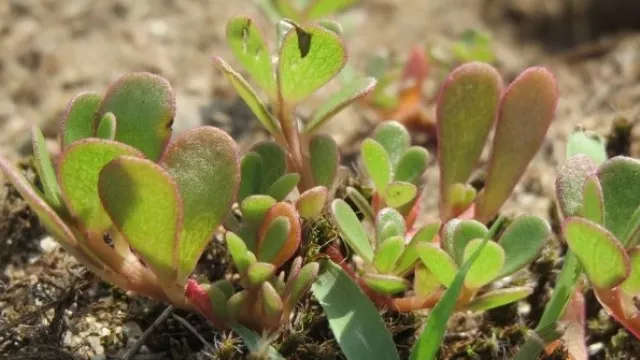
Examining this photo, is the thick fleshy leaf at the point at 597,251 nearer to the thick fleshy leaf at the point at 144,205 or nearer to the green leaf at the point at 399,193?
the green leaf at the point at 399,193

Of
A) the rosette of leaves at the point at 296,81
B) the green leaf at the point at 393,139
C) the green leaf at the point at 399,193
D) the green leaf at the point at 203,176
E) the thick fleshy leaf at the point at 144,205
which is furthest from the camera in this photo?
the green leaf at the point at 393,139

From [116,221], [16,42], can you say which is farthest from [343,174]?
[16,42]

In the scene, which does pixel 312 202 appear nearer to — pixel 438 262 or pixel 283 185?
pixel 283 185

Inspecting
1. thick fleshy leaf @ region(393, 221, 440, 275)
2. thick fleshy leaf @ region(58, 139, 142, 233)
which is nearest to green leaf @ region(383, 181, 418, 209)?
thick fleshy leaf @ region(393, 221, 440, 275)

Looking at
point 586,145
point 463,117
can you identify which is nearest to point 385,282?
point 463,117

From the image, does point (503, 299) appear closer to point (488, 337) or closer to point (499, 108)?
point (488, 337)

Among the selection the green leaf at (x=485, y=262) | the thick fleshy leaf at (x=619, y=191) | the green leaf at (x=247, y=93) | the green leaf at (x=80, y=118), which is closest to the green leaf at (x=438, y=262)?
the green leaf at (x=485, y=262)
